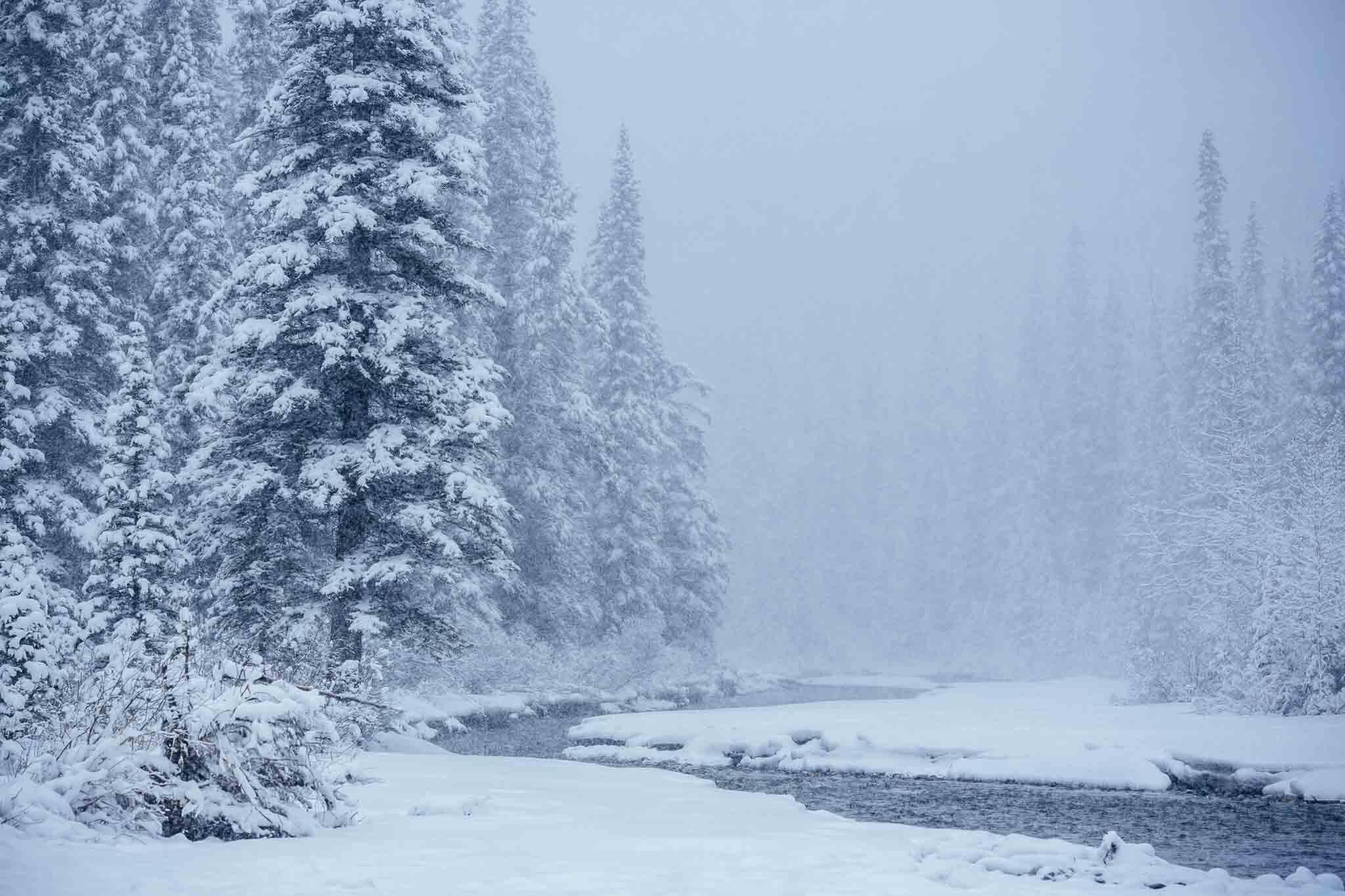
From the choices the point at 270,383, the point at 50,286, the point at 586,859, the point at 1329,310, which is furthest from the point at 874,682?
the point at 586,859

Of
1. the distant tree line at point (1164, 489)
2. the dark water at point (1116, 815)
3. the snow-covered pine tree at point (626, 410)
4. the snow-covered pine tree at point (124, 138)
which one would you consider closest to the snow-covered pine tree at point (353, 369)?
the dark water at point (1116, 815)

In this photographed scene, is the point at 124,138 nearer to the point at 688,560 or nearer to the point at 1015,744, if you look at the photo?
the point at 688,560

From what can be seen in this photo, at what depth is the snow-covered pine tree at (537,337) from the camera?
109 feet

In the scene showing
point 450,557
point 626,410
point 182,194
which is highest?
point 182,194

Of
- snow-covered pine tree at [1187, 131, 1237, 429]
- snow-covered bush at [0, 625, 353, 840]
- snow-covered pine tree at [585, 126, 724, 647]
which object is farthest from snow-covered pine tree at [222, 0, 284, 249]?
snow-covered pine tree at [1187, 131, 1237, 429]

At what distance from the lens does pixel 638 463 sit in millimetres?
38750

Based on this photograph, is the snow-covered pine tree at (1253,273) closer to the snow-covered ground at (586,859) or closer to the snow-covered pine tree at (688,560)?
the snow-covered pine tree at (688,560)

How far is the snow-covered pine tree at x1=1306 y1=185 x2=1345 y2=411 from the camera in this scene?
4556cm

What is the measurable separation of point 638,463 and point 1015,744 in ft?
74.6

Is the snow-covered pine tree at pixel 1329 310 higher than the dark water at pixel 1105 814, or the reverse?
the snow-covered pine tree at pixel 1329 310

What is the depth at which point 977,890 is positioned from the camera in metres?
7.83

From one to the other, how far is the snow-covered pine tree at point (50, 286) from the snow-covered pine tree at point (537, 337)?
36.8 ft

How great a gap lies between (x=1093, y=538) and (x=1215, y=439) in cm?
3609

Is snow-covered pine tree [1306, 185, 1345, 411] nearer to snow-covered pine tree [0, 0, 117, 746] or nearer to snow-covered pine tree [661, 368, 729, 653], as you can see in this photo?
snow-covered pine tree [661, 368, 729, 653]
